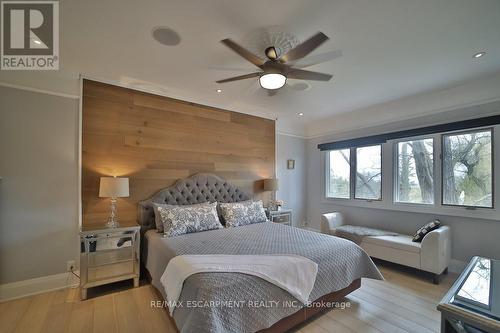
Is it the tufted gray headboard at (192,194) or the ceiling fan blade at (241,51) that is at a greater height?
the ceiling fan blade at (241,51)

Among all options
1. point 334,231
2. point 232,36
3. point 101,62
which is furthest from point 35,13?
point 334,231

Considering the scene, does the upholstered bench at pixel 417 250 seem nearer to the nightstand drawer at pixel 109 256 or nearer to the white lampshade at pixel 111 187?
the nightstand drawer at pixel 109 256

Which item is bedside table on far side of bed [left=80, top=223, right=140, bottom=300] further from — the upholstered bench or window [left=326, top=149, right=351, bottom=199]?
window [left=326, top=149, right=351, bottom=199]

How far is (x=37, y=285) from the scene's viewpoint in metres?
2.52

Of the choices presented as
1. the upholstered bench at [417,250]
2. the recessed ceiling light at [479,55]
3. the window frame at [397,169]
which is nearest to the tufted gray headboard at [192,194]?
the upholstered bench at [417,250]

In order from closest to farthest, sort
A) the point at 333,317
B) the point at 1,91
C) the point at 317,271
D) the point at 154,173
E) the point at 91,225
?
1. the point at 317,271
2. the point at 333,317
3. the point at 1,91
4. the point at 91,225
5. the point at 154,173

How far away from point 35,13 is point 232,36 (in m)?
1.63

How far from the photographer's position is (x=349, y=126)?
14.8 feet

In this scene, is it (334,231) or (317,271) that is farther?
(334,231)

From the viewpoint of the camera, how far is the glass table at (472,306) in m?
1.27

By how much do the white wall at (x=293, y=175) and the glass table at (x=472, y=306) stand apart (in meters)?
3.34

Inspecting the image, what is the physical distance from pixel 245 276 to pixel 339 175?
388cm

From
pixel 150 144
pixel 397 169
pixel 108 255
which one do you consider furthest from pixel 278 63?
pixel 397 169

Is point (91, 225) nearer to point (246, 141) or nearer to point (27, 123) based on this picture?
point (27, 123)
